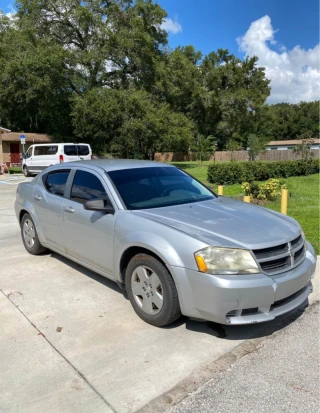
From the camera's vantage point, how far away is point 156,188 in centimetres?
424

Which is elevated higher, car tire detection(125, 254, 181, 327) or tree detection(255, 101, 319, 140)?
tree detection(255, 101, 319, 140)

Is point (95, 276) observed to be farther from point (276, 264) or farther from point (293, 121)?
point (293, 121)

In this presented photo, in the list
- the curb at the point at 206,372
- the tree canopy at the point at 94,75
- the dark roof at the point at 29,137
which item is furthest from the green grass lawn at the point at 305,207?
the dark roof at the point at 29,137

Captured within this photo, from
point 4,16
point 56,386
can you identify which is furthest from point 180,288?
point 4,16

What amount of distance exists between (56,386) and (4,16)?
39.4 metres

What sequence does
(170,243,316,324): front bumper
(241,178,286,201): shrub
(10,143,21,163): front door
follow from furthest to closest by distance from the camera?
(10,143,21,163): front door, (241,178,286,201): shrub, (170,243,316,324): front bumper

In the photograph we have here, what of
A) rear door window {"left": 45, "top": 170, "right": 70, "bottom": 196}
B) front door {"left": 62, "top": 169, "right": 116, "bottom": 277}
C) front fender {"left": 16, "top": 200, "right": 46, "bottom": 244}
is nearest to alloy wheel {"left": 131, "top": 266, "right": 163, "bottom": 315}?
front door {"left": 62, "top": 169, "right": 116, "bottom": 277}

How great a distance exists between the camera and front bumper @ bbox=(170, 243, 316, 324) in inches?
113

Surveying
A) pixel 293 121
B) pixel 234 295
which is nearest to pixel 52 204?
pixel 234 295

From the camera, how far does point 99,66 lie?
3081 centimetres

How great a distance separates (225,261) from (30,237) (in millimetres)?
3649

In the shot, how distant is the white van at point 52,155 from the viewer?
2002 cm

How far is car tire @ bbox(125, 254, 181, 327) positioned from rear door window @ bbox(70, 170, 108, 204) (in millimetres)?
968

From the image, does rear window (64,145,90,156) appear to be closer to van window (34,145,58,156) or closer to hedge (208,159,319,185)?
van window (34,145,58,156)
